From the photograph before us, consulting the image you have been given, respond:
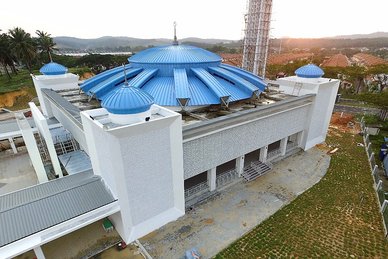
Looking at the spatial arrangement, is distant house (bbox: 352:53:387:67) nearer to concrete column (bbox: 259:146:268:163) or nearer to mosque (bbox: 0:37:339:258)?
mosque (bbox: 0:37:339:258)

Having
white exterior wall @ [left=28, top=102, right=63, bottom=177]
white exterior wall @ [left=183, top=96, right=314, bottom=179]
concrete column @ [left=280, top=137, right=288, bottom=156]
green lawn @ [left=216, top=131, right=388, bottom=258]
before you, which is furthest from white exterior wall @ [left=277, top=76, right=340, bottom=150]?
white exterior wall @ [left=28, top=102, right=63, bottom=177]

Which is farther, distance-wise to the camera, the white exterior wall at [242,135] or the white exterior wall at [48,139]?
the white exterior wall at [48,139]

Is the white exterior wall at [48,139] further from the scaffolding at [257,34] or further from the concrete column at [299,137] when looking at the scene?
the scaffolding at [257,34]

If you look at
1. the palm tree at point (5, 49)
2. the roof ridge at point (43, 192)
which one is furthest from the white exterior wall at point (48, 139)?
the palm tree at point (5, 49)

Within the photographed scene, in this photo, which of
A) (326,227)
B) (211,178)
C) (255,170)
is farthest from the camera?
(255,170)

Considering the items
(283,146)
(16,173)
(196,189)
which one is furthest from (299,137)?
(16,173)

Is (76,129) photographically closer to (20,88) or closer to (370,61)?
(20,88)
